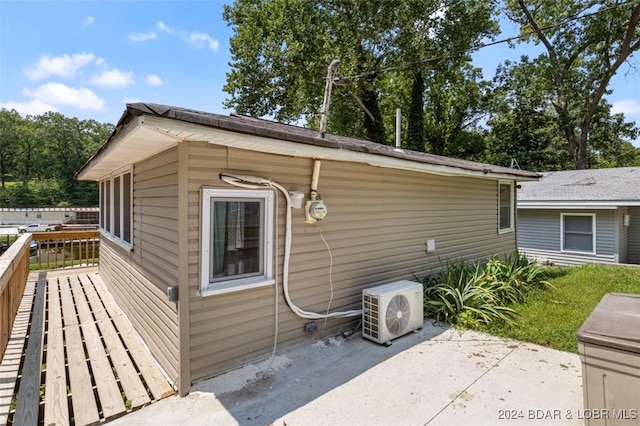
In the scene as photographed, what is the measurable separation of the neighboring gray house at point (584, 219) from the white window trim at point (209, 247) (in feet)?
34.0

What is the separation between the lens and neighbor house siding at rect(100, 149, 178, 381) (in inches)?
119

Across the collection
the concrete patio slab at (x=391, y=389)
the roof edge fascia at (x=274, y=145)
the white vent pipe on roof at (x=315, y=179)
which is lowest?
the concrete patio slab at (x=391, y=389)

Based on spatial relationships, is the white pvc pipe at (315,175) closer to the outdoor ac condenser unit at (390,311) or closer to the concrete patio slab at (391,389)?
the outdoor ac condenser unit at (390,311)

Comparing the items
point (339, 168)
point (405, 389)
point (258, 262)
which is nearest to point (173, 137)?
point (258, 262)

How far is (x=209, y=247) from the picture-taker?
Answer: 9.98ft

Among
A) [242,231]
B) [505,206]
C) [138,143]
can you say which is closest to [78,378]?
[242,231]

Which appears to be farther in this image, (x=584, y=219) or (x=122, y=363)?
(x=584, y=219)

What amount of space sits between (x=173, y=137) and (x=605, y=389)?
3483 mm

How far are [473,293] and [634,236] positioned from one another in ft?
31.1

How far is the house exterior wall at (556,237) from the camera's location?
9.71m

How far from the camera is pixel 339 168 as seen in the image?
409 centimetres

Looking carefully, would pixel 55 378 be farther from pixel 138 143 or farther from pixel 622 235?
pixel 622 235

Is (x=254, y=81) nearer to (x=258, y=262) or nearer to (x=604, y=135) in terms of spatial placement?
(x=258, y=262)

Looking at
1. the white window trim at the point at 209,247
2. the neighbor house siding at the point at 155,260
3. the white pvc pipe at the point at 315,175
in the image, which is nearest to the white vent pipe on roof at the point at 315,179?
the white pvc pipe at the point at 315,175
